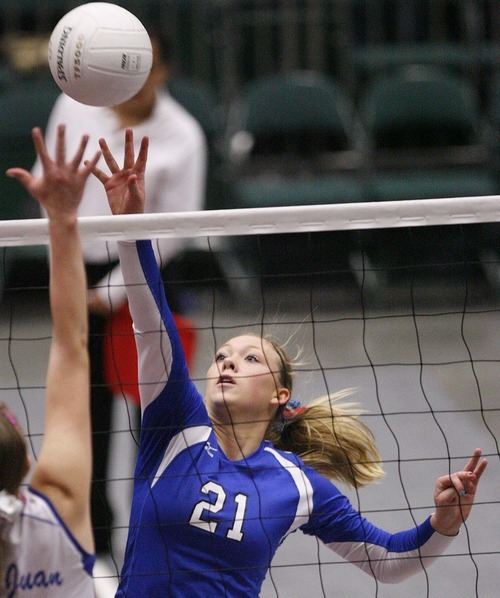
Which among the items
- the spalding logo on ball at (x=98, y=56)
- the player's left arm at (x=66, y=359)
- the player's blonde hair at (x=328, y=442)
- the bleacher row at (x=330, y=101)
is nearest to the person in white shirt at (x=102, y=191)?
the spalding logo on ball at (x=98, y=56)

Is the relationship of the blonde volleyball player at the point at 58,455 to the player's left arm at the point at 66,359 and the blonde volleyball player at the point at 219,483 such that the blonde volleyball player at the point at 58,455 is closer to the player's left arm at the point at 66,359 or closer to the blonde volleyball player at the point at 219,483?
the player's left arm at the point at 66,359

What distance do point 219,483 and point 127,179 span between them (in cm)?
79

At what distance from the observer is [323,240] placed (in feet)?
25.0

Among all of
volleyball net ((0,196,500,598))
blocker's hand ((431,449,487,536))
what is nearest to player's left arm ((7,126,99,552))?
volleyball net ((0,196,500,598))

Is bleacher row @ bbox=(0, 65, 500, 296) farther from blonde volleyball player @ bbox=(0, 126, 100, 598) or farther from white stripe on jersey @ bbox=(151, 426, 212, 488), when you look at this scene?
blonde volleyball player @ bbox=(0, 126, 100, 598)

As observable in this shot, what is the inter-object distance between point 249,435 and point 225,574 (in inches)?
15.1

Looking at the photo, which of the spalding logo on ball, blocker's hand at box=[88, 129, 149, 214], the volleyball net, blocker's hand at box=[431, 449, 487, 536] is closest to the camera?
blocker's hand at box=[88, 129, 149, 214]

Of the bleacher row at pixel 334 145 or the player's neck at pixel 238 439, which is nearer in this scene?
the player's neck at pixel 238 439

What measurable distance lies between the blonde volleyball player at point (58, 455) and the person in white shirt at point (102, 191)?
202cm

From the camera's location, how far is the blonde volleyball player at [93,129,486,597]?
2689mm

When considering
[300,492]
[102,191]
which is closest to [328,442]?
[300,492]

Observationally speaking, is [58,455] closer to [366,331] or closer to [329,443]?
[329,443]

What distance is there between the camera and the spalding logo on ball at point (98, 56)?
10.6 feet

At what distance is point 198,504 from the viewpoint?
2.70 m
